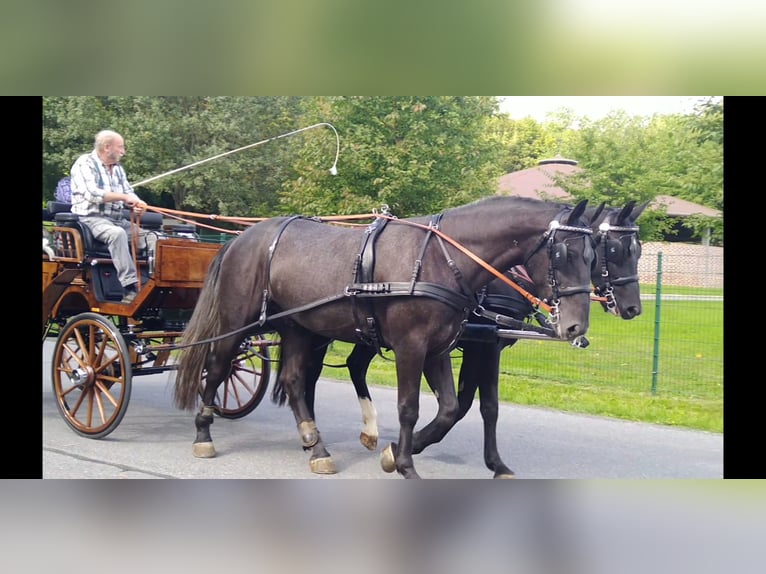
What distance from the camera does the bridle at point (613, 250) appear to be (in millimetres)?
5418

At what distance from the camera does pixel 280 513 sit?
5.26 m

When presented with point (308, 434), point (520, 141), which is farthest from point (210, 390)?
point (520, 141)

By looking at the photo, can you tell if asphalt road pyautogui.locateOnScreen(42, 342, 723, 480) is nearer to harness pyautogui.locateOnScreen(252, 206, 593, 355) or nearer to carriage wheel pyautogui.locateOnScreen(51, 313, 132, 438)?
carriage wheel pyautogui.locateOnScreen(51, 313, 132, 438)

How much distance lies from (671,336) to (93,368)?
606 cm

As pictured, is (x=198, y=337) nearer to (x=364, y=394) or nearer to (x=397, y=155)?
(x=364, y=394)

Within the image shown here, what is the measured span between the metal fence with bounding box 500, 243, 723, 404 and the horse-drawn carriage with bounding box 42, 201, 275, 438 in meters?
4.23

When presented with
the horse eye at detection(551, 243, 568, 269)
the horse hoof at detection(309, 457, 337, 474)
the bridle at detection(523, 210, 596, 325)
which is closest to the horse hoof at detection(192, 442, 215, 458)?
the horse hoof at detection(309, 457, 337, 474)

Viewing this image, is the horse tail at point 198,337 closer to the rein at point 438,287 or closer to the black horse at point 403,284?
the black horse at point 403,284

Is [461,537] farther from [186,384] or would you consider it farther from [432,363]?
[186,384]

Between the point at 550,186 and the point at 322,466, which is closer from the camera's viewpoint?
the point at 322,466

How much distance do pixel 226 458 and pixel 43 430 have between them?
1.74 m

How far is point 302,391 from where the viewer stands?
20.2 feet

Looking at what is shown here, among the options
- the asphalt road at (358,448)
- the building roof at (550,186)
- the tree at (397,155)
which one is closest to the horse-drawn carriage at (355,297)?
the asphalt road at (358,448)
